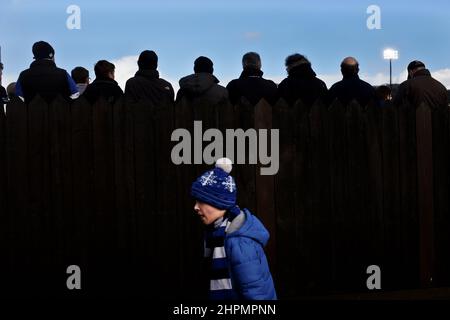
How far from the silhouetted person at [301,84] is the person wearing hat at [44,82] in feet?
7.80

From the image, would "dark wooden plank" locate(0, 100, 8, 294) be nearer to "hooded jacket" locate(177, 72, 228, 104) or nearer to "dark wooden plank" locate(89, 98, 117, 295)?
"dark wooden plank" locate(89, 98, 117, 295)

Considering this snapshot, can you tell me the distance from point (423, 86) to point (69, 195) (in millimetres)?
4359

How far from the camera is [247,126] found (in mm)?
6422

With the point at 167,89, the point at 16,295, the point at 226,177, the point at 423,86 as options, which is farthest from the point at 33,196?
the point at 423,86

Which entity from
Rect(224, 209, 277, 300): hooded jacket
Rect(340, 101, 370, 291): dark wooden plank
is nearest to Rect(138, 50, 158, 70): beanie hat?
Rect(340, 101, 370, 291): dark wooden plank

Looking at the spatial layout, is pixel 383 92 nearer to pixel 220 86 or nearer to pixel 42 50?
pixel 220 86

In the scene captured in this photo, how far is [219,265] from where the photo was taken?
3836mm

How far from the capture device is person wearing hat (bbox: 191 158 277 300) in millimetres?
3543

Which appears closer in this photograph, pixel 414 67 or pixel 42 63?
pixel 42 63

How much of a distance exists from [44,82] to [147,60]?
1.20m

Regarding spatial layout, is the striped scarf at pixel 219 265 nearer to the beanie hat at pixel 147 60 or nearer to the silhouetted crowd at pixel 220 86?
the silhouetted crowd at pixel 220 86

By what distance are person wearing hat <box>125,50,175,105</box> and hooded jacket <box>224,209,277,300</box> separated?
3827mm

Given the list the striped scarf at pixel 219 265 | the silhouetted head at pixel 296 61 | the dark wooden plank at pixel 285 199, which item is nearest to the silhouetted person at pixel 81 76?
the silhouetted head at pixel 296 61

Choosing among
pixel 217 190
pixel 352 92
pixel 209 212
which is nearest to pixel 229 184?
pixel 217 190
